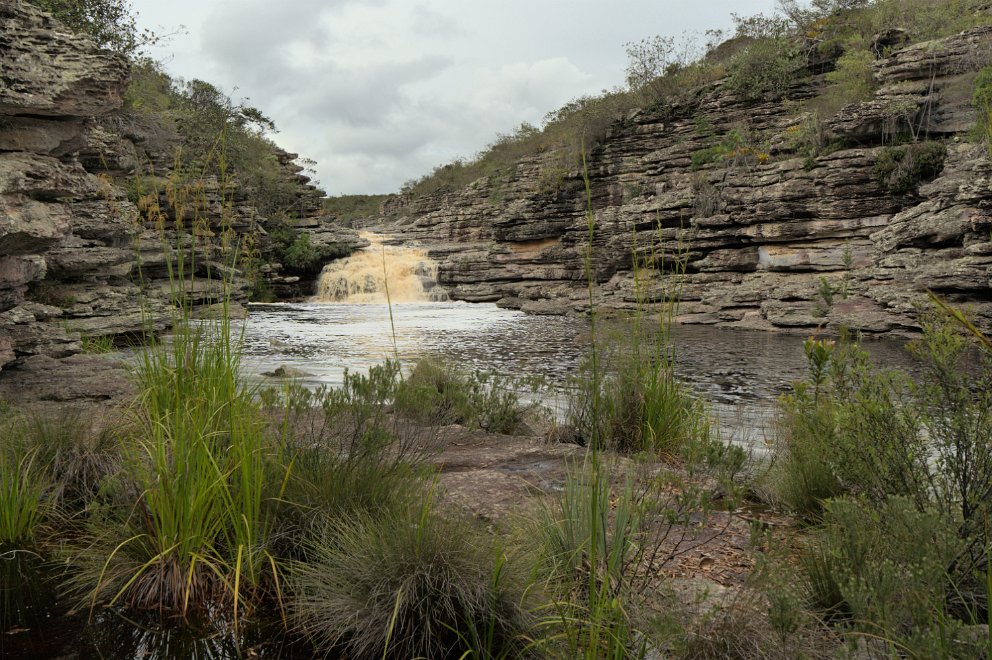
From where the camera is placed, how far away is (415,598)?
79.8 inches

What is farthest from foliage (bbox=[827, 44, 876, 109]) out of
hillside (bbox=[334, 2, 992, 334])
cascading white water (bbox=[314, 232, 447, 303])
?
cascading white water (bbox=[314, 232, 447, 303])

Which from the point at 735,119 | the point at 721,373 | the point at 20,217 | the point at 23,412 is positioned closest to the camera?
the point at 23,412

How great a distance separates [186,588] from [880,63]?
2423 cm

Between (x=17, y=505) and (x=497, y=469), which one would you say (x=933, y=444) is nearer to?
(x=497, y=469)

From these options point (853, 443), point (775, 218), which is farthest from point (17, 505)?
point (775, 218)

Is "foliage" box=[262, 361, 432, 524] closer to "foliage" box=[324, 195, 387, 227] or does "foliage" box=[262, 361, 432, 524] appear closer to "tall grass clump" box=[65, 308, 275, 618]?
"tall grass clump" box=[65, 308, 275, 618]

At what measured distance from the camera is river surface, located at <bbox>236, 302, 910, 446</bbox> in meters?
8.03

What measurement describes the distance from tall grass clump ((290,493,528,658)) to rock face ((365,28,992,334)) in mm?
5086

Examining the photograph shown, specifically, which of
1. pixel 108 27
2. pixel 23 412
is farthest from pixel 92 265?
pixel 108 27

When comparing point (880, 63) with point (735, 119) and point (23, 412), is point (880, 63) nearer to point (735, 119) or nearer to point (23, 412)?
point (735, 119)

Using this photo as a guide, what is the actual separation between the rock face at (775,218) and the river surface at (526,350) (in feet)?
4.38

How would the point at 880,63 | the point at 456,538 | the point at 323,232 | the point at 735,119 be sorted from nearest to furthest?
the point at 456,538, the point at 880,63, the point at 735,119, the point at 323,232

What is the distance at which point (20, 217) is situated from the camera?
525 centimetres

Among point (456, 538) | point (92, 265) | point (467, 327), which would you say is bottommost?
point (467, 327)
